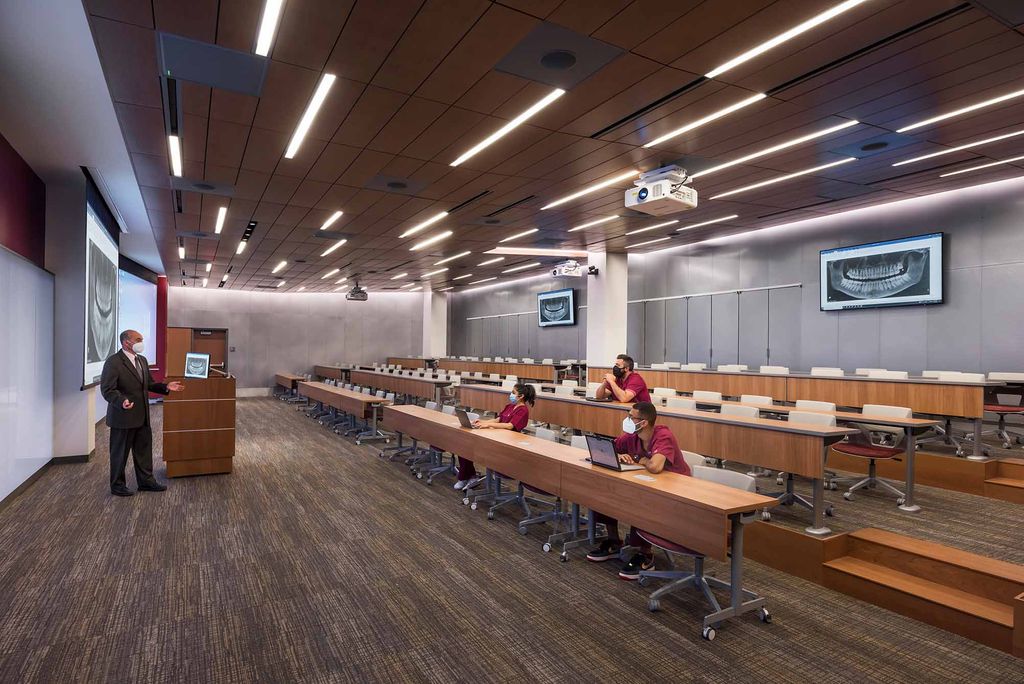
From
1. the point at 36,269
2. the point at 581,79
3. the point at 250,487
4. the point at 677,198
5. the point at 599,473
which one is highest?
the point at 581,79

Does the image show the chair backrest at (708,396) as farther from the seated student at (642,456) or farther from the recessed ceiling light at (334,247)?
the recessed ceiling light at (334,247)

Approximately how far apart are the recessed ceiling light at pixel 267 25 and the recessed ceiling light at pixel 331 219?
5129 millimetres

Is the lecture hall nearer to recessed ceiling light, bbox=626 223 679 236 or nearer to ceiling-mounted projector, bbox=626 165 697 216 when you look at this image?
ceiling-mounted projector, bbox=626 165 697 216

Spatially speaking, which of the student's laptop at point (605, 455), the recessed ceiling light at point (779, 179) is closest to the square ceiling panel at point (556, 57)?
the student's laptop at point (605, 455)

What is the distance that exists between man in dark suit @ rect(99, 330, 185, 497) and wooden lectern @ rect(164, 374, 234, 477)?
46cm

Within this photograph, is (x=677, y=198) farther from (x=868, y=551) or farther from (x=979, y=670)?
(x=979, y=670)

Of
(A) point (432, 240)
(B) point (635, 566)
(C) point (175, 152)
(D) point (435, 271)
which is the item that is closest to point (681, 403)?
(B) point (635, 566)

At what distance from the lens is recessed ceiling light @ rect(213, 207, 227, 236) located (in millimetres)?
8961

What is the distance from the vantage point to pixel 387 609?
3539mm

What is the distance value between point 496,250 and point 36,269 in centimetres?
829

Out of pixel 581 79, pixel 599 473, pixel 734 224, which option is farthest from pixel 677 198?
pixel 734 224

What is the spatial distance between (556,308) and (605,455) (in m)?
14.7

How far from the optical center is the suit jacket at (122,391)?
5891mm

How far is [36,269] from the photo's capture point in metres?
6.60
